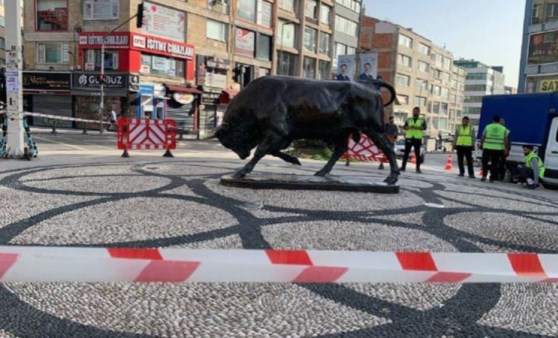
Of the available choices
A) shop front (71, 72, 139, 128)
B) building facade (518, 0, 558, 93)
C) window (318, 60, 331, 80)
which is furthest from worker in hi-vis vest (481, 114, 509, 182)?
window (318, 60, 331, 80)

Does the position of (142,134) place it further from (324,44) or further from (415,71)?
(415,71)

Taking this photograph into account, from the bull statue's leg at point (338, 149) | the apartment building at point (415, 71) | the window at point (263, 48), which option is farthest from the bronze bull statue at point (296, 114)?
the apartment building at point (415, 71)

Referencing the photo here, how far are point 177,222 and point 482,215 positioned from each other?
3855 millimetres

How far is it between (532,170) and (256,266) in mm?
10732

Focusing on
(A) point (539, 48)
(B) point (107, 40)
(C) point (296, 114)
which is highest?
(A) point (539, 48)

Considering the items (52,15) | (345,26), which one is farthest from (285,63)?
(52,15)

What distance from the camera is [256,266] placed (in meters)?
2.31

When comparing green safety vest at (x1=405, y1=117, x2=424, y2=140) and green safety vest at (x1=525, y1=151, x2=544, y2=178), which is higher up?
green safety vest at (x1=405, y1=117, x2=424, y2=140)

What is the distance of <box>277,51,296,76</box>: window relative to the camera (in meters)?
42.5

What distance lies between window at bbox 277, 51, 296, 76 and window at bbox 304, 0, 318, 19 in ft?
14.6

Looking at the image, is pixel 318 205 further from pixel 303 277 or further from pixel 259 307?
pixel 303 277

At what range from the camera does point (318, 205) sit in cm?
623

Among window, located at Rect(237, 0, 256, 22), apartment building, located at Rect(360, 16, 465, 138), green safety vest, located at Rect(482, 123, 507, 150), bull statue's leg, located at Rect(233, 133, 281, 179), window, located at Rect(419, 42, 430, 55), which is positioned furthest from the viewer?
window, located at Rect(419, 42, 430, 55)

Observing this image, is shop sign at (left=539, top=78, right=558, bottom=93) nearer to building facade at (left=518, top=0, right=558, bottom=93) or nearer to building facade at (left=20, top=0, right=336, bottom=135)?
building facade at (left=518, top=0, right=558, bottom=93)
